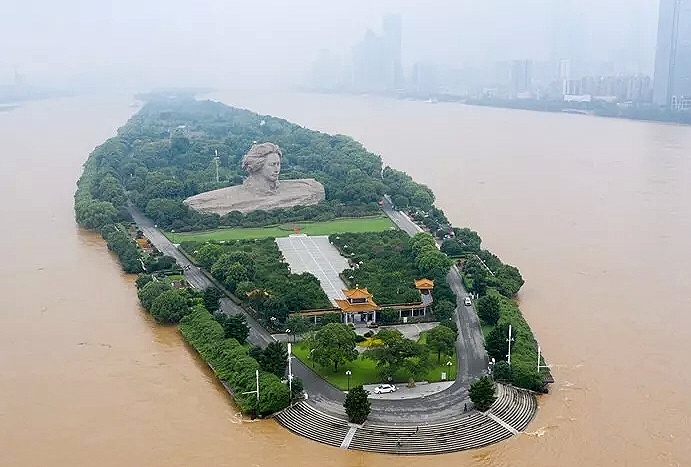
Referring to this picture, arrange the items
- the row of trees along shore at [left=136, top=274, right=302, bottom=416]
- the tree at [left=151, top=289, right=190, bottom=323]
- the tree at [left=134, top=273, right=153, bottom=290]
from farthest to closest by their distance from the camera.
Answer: the tree at [left=134, top=273, right=153, bottom=290], the tree at [left=151, top=289, right=190, bottom=323], the row of trees along shore at [left=136, top=274, right=302, bottom=416]

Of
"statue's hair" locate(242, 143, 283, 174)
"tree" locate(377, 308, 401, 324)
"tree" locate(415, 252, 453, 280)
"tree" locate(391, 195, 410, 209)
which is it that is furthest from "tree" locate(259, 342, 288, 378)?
"tree" locate(391, 195, 410, 209)

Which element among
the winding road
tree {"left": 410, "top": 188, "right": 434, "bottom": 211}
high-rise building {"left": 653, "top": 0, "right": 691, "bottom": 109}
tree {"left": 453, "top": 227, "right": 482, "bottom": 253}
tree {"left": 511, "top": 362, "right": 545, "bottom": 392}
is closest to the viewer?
the winding road

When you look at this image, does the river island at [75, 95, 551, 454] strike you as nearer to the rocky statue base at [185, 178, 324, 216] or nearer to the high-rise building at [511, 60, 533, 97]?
the rocky statue base at [185, 178, 324, 216]

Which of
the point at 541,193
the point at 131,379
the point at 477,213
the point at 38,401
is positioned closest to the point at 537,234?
the point at 477,213

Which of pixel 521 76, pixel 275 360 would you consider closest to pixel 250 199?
pixel 275 360

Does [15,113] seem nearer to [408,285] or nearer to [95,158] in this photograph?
[95,158]
